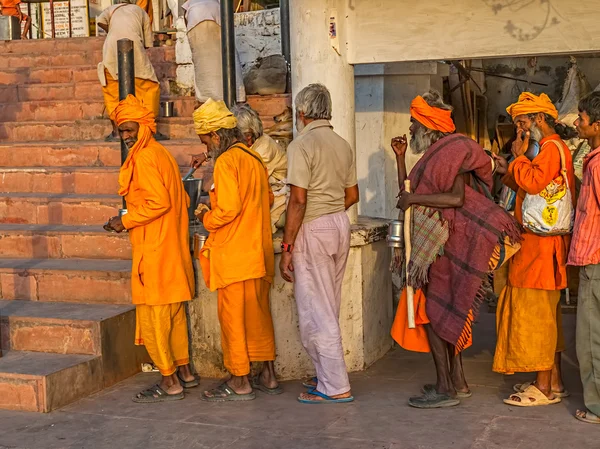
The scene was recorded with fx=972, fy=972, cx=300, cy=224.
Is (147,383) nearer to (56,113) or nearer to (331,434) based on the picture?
(331,434)

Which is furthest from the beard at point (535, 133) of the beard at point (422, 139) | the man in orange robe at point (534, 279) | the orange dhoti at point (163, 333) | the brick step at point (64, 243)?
the brick step at point (64, 243)

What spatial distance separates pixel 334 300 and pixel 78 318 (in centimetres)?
176

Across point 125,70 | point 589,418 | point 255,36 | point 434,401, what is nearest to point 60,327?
point 125,70

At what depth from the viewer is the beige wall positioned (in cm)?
587

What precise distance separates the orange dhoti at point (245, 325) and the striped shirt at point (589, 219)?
197 centimetres

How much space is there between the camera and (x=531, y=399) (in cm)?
580

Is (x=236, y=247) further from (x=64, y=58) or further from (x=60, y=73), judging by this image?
(x=64, y=58)

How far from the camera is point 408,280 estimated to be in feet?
19.3

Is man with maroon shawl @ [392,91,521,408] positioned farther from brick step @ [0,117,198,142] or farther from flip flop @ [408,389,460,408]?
brick step @ [0,117,198,142]

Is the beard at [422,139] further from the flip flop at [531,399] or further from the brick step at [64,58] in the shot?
the brick step at [64,58]

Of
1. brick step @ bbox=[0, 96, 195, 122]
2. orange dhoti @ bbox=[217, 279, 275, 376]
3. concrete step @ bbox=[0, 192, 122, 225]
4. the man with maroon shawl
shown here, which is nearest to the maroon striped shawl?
the man with maroon shawl

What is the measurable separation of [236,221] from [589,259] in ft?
6.90

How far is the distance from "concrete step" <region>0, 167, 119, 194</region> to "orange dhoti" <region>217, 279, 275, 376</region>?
2.69 meters

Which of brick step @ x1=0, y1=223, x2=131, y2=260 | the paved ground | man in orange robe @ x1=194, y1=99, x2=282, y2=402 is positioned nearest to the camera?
the paved ground
